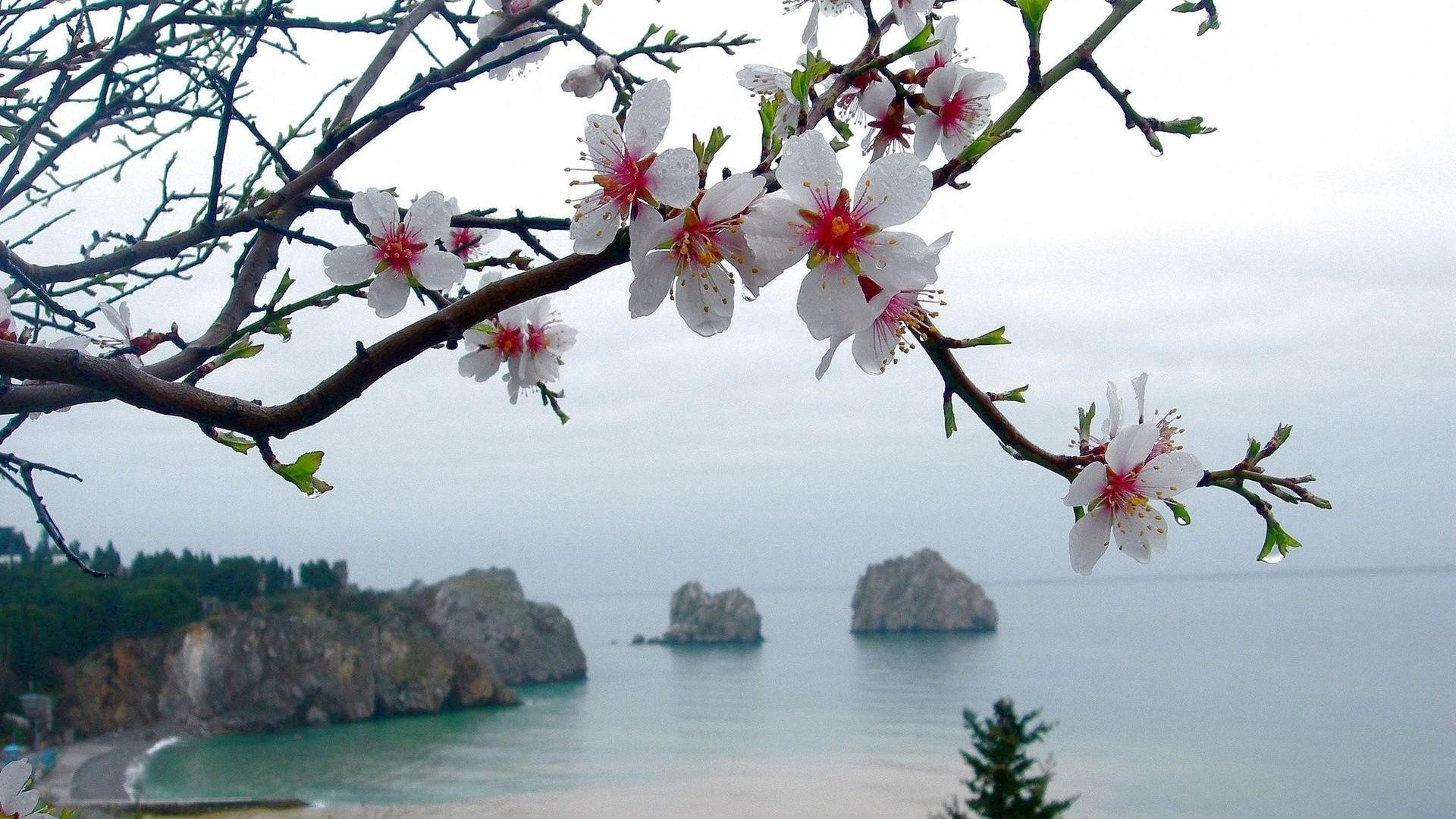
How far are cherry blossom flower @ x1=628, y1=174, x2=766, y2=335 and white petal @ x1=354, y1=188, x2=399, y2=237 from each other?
25.7 inches

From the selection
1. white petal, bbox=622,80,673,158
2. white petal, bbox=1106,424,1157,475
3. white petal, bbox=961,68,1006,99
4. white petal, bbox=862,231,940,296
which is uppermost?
white petal, bbox=961,68,1006,99

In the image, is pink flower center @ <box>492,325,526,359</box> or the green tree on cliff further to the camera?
the green tree on cliff

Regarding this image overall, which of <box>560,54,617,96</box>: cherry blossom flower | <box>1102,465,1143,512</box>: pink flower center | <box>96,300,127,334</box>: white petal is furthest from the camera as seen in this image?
<box>560,54,617,96</box>: cherry blossom flower

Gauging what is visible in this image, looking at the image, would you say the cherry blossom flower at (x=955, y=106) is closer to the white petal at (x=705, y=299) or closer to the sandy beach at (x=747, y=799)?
the white petal at (x=705, y=299)

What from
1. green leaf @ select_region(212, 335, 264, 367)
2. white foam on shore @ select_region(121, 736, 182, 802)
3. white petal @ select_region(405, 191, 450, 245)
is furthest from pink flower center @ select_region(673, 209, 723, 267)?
white foam on shore @ select_region(121, 736, 182, 802)

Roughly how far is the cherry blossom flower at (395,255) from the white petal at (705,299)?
56 cm

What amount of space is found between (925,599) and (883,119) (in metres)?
78.5

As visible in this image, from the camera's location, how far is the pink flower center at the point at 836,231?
788 mm

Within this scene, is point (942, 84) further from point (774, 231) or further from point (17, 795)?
point (17, 795)

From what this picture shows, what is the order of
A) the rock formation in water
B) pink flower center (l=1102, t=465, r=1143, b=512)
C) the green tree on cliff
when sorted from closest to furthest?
1. pink flower center (l=1102, t=465, r=1143, b=512)
2. the green tree on cliff
3. the rock formation in water

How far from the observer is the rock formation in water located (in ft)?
117

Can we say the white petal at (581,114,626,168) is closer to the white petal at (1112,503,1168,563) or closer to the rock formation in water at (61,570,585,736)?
the white petal at (1112,503,1168,563)

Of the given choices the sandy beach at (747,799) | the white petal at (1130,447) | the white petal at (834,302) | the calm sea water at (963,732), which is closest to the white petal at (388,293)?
the white petal at (834,302)

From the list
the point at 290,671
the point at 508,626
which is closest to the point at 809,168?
the point at 290,671
